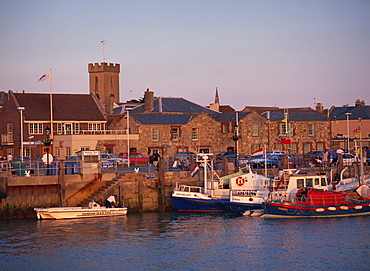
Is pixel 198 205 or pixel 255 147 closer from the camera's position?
pixel 198 205

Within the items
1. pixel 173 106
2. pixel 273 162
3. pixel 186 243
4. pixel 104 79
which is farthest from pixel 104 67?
pixel 186 243

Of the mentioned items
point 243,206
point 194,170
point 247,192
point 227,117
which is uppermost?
point 227,117

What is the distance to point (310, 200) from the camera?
4088 centimetres

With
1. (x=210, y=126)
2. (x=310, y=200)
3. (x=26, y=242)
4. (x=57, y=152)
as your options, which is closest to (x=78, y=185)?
(x=26, y=242)

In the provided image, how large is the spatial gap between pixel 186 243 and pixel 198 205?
9.43 meters

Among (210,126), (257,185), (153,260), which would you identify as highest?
(210,126)

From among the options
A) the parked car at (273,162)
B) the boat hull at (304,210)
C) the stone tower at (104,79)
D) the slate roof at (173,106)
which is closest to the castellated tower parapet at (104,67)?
the stone tower at (104,79)

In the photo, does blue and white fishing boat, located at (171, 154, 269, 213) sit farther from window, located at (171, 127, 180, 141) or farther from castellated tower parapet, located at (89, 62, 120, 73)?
castellated tower parapet, located at (89, 62, 120, 73)

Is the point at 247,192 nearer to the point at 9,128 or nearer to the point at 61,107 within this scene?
the point at 61,107

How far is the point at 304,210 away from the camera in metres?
40.7

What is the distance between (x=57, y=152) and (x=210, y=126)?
17.1 meters

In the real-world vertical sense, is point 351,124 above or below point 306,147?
above

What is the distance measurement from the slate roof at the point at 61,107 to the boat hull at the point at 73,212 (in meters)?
30.2

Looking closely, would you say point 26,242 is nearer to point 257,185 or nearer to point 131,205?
point 131,205
